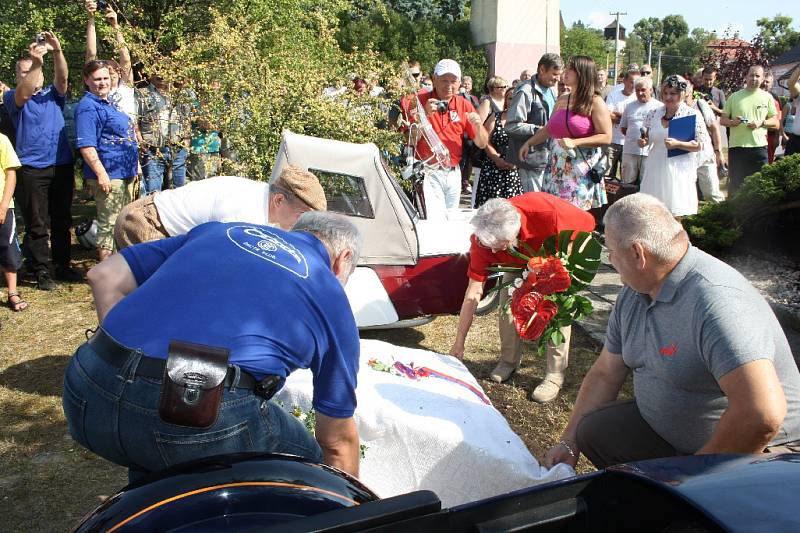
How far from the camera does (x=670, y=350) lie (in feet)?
8.83

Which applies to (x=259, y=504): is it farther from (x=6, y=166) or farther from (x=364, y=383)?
(x=6, y=166)

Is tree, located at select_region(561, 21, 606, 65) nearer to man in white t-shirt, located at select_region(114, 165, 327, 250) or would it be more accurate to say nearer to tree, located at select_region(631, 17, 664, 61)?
man in white t-shirt, located at select_region(114, 165, 327, 250)

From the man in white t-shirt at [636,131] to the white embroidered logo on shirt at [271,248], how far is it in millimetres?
7623

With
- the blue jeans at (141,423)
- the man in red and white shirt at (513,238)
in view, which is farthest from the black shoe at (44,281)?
the blue jeans at (141,423)

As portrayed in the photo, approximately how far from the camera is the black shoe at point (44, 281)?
268 inches

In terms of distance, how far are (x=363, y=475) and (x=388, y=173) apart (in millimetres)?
2984

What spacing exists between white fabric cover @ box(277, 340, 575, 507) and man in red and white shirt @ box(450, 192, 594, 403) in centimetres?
112

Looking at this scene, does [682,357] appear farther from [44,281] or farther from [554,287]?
[44,281]

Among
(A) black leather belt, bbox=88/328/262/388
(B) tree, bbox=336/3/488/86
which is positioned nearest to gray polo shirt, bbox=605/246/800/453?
(A) black leather belt, bbox=88/328/262/388

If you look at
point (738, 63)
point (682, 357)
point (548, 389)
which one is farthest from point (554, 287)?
point (738, 63)

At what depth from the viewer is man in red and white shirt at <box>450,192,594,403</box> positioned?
4211 millimetres

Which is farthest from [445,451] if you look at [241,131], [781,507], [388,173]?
[241,131]

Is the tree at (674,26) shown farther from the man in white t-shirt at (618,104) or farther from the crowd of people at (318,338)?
the crowd of people at (318,338)

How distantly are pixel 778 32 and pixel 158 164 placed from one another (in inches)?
2066
